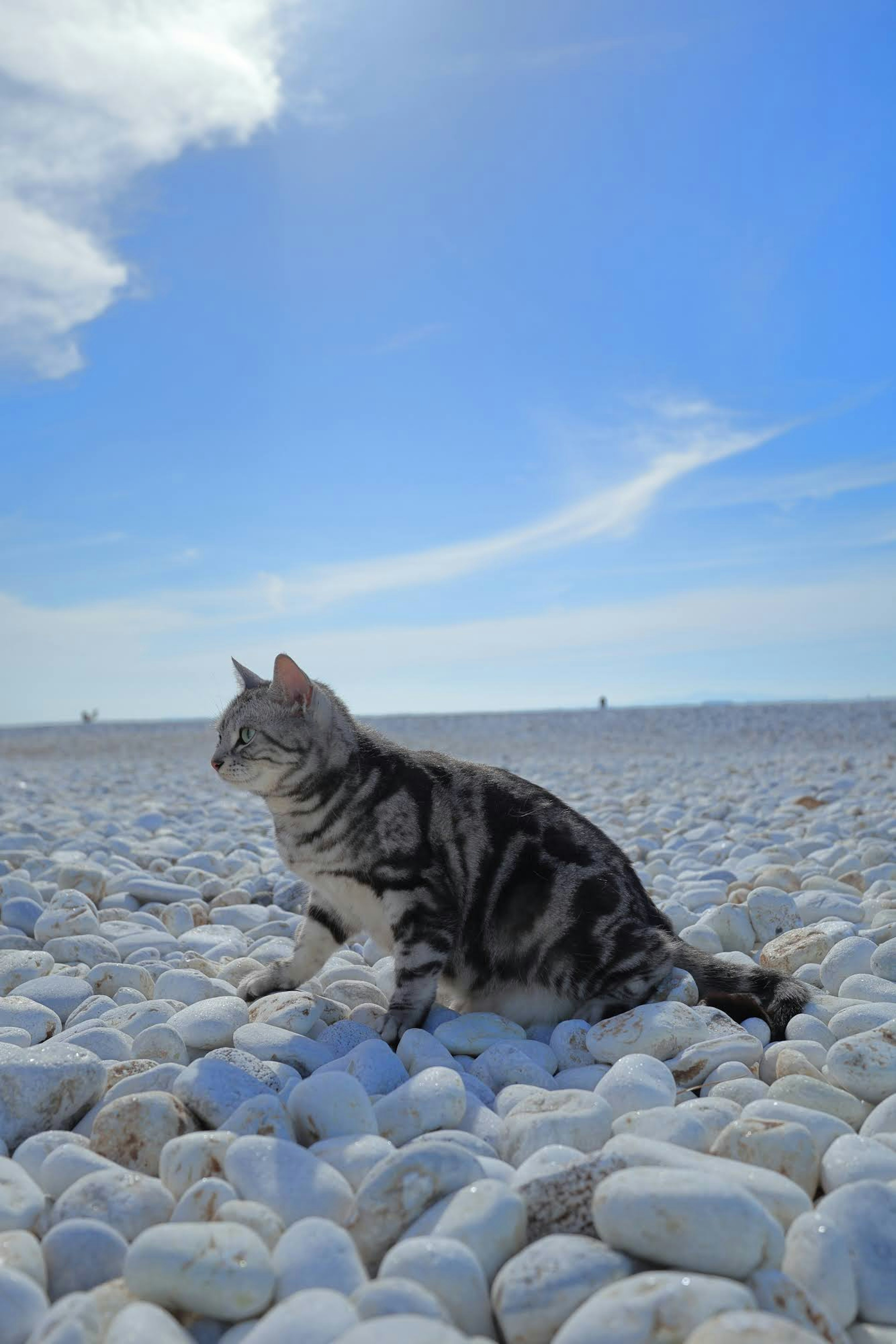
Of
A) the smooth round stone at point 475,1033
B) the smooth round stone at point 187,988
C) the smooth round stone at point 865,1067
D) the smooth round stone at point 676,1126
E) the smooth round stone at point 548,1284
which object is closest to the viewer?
the smooth round stone at point 548,1284

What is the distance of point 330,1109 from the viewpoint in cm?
237

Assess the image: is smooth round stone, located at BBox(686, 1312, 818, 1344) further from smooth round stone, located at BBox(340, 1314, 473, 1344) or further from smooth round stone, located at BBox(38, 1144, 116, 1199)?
smooth round stone, located at BBox(38, 1144, 116, 1199)

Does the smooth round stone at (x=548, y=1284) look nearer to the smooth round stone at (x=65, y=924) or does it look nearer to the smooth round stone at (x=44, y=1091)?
the smooth round stone at (x=44, y=1091)

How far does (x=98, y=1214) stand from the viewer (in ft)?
6.66

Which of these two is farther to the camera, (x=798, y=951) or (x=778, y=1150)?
(x=798, y=951)

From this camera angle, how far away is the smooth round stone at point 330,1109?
2.36 m

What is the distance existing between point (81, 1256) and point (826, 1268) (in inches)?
54.1

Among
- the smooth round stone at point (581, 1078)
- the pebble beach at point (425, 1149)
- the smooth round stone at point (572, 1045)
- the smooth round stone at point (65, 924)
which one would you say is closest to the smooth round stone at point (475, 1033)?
the pebble beach at point (425, 1149)

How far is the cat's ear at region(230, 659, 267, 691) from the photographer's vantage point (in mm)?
3963

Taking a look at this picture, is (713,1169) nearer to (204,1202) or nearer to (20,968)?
(204,1202)

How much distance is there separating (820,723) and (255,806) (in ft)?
49.7

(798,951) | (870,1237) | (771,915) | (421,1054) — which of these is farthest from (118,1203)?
(771,915)

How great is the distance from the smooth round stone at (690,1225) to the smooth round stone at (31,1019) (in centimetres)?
208

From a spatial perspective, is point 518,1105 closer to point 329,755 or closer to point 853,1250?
point 853,1250
